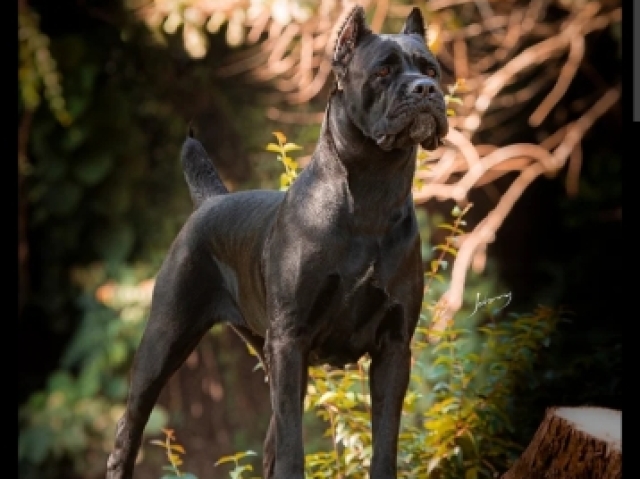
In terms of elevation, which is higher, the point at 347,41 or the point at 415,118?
the point at 347,41

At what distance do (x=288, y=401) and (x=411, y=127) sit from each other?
2.24 ft

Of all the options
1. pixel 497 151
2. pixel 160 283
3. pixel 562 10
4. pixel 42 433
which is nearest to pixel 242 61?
pixel 497 151

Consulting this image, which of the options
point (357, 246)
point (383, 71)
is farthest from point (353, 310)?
point (383, 71)

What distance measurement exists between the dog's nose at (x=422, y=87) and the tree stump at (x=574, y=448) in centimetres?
113

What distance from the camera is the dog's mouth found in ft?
7.09

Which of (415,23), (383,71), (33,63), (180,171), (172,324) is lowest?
(172,324)

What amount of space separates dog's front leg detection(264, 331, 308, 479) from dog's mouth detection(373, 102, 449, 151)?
0.50 m

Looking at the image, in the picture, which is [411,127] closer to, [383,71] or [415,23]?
[383,71]

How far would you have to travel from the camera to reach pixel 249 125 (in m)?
4.94

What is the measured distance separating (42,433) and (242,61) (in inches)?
78.5

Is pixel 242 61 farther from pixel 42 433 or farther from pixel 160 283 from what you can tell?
pixel 160 283

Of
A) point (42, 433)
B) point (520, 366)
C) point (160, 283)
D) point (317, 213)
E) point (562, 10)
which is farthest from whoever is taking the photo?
point (562, 10)

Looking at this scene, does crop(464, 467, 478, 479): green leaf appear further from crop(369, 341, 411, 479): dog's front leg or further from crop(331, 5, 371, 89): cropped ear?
crop(331, 5, 371, 89): cropped ear

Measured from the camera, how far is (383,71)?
7.36ft
